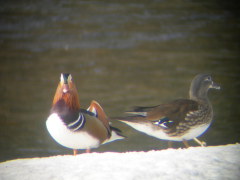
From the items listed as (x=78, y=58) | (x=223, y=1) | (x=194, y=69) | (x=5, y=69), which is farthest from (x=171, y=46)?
Answer: (x=5, y=69)

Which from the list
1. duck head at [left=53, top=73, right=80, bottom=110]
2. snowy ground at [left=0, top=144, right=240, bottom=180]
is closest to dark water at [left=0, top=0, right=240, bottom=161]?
duck head at [left=53, top=73, right=80, bottom=110]

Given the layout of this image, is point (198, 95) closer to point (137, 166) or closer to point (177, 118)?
point (177, 118)

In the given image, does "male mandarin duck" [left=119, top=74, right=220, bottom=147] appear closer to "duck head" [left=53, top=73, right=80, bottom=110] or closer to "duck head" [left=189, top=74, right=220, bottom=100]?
"duck head" [left=189, top=74, right=220, bottom=100]

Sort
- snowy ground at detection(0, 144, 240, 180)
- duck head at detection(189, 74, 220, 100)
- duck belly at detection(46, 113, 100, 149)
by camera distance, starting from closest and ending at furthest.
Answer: snowy ground at detection(0, 144, 240, 180) → duck belly at detection(46, 113, 100, 149) → duck head at detection(189, 74, 220, 100)

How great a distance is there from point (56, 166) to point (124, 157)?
0.18 meters

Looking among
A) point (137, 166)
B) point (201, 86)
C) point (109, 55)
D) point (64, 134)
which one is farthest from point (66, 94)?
Result: point (201, 86)

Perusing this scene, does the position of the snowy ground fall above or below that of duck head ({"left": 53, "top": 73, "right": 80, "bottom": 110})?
below

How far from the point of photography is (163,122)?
1144mm

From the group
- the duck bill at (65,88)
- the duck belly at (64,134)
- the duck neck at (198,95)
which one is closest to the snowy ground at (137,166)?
the duck belly at (64,134)

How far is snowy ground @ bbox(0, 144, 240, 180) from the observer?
0.67 meters

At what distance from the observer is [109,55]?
113cm

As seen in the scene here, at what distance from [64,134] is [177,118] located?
1.48ft

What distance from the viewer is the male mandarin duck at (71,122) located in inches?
37.0

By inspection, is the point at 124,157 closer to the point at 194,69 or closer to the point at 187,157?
the point at 187,157
